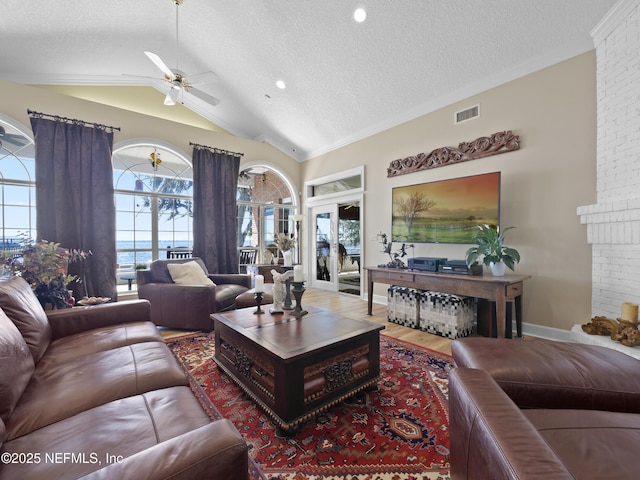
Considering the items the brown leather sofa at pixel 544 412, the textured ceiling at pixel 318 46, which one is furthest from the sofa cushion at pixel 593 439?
the textured ceiling at pixel 318 46

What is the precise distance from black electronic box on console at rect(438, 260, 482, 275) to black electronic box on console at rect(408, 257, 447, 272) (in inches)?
2.5

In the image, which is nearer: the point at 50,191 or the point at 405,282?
the point at 405,282

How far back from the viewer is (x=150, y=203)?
4.93 m

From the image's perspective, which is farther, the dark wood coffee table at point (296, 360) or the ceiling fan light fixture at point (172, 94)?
the ceiling fan light fixture at point (172, 94)

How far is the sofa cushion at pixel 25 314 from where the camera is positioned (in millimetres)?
1472

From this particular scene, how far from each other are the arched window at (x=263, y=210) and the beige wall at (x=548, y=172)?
149 inches

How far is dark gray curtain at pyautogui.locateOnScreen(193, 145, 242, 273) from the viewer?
5.08 meters

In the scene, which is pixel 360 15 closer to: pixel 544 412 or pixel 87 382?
pixel 544 412

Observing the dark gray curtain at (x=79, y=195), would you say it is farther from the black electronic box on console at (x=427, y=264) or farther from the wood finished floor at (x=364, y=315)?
the black electronic box on console at (x=427, y=264)

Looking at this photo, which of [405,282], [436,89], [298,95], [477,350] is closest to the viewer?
[477,350]

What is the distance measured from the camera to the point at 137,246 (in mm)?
4812

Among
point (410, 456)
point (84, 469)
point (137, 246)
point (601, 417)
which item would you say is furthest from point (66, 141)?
point (601, 417)

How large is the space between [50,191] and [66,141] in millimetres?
742

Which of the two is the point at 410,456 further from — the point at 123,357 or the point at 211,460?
the point at 123,357
